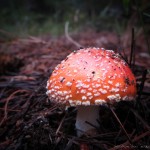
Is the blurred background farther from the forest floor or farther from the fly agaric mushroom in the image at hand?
the fly agaric mushroom

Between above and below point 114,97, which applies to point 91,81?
above

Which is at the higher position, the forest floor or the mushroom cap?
the mushroom cap

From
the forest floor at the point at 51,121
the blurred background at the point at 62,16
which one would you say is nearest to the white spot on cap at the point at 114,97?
the forest floor at the point at 51,121

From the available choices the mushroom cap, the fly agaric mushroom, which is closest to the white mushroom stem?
the fly agaric mushroom

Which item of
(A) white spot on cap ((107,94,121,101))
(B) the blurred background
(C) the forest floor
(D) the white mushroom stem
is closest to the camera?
(A) white spot on cap ((107,94,121,101))

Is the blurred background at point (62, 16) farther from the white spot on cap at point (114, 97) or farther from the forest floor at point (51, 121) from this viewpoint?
the white spot on cap at point (114, 97)

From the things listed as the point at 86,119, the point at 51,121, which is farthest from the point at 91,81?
the point at 51,121

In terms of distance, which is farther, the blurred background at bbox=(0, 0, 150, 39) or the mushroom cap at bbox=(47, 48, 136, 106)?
the blurred background at bbox=(0, 0, 150, 39)

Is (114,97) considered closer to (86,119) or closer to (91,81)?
(91,81)

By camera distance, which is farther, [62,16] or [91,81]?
[62,16]
